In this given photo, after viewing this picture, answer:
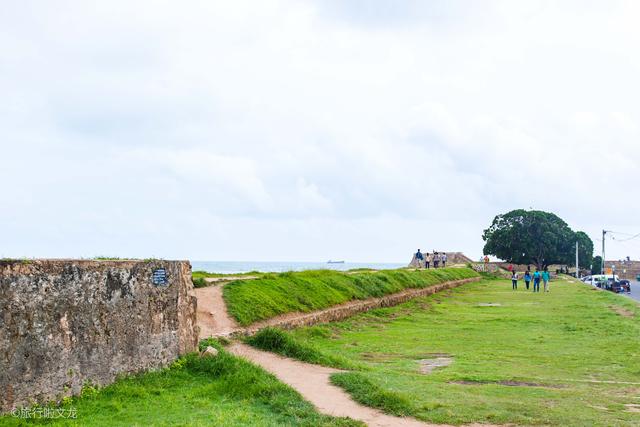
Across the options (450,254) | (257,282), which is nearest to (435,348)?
(257,282)

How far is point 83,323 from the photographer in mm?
8695

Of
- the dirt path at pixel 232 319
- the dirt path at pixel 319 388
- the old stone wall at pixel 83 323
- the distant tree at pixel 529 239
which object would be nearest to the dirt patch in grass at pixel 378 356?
the dirt path at pixel 319 388

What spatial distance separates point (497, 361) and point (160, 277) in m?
6.86

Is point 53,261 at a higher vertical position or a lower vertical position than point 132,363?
higher

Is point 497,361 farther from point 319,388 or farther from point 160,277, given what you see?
point 160,277

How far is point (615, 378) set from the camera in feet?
36.6

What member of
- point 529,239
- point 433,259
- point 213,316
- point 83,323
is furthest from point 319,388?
point 529,239

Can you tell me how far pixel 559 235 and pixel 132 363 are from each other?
65209 mm

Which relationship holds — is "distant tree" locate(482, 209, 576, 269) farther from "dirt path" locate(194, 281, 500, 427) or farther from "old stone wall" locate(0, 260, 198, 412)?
"old stone wall" locate(0, 260, 198, 412)

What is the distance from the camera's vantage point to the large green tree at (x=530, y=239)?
67.1 metres

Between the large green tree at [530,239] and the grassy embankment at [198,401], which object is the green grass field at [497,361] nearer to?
the grassy embankment at [198,401]

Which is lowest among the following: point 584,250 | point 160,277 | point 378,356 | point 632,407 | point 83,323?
point 378,356

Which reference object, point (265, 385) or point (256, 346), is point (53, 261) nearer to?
point (265, 385)

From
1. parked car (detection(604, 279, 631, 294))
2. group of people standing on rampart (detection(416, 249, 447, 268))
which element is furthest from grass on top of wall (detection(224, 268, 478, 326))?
parked car (detection(604, 279, 631, 294))
